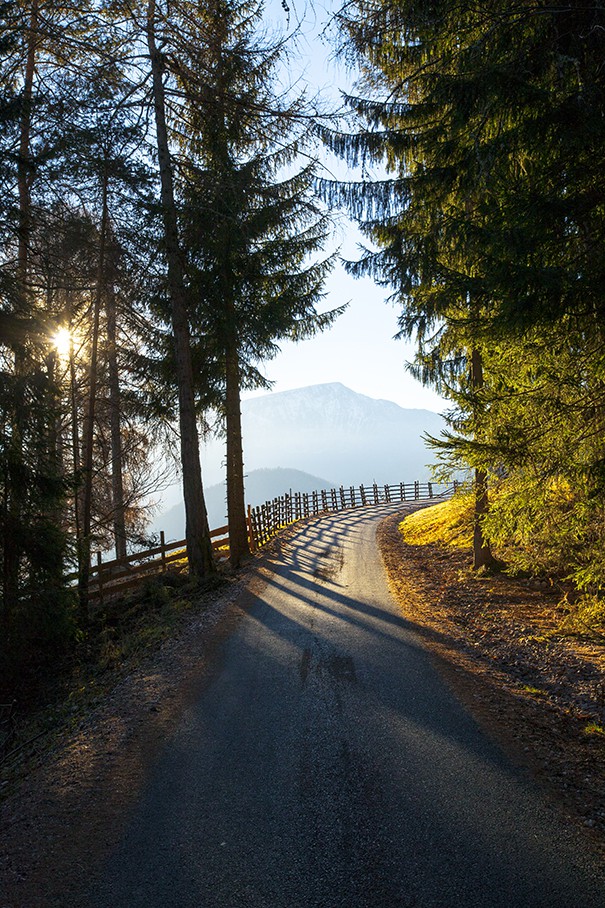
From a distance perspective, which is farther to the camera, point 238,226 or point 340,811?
point 238,226

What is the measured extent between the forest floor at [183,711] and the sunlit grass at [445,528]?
3238 mm

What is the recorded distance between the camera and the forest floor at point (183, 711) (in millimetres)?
3764

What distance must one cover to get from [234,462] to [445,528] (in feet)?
27.0

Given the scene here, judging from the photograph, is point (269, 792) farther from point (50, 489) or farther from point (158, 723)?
point (50, 489)

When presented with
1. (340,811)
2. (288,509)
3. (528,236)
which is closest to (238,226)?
(528,236)

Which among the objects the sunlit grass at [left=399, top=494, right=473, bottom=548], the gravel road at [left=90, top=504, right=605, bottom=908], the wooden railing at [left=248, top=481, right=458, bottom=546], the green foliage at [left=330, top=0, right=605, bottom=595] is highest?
the green foliage at [left=330, top=0, right=605, bottom=595]

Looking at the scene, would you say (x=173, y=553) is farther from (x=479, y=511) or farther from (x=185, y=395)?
(x=479, y=511)

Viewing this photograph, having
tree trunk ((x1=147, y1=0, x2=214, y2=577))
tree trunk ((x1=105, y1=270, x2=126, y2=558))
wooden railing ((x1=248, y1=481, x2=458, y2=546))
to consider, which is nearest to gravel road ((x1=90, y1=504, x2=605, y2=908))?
wooden railing ((x1=248, y1=481, x2=458, y2=546))

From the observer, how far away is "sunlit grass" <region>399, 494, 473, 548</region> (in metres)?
13.9

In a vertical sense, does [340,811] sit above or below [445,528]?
below

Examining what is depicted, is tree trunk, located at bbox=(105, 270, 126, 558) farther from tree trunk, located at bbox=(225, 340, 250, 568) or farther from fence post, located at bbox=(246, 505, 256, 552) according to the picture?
fence post, located at bbox=(246, 505, 256, 552)

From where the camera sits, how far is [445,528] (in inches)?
725

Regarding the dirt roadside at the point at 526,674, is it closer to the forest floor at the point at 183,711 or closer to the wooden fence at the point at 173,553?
the forest floor at the point at 183,711

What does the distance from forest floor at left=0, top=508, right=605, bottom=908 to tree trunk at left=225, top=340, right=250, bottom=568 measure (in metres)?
4.50
